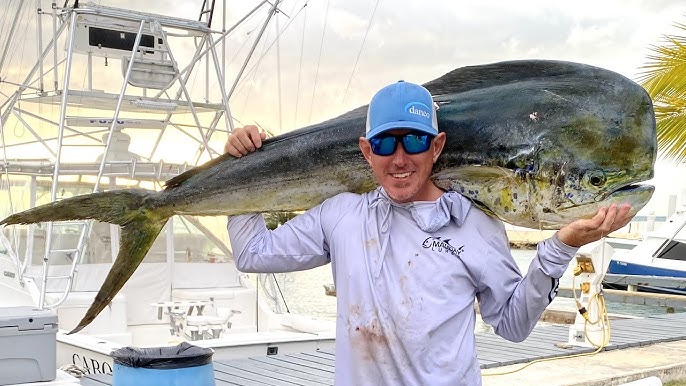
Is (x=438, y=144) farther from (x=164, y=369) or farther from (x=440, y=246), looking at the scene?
(x=164, y=369)

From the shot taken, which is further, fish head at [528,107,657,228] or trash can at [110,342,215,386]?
trash can at [110,342,215,386]

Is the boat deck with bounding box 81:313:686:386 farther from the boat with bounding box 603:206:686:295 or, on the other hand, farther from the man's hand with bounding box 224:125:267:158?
the boat with bounding box 603:206:686:295

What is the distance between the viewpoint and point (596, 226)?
66.1 inches

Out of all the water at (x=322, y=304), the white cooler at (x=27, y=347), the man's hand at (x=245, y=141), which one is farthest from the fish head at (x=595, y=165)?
the water at (x=322, y=304)

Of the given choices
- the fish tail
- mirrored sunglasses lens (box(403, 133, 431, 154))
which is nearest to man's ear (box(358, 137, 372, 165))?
A: mirrored sunglasses lens (box(403, 133, 431, 154))

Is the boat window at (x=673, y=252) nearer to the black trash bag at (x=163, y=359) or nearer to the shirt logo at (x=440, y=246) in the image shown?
the black trash bag at (x=163, y=359)

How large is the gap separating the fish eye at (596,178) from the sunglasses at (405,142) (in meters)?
0.35

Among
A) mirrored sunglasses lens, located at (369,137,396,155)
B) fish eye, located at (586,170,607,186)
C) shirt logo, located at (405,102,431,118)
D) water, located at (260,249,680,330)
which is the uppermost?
shirt logo, located at (405,102,431,118)

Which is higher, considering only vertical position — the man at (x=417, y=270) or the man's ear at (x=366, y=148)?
the man's ear at (x=366, y=148)

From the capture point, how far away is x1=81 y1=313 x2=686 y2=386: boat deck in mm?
5141

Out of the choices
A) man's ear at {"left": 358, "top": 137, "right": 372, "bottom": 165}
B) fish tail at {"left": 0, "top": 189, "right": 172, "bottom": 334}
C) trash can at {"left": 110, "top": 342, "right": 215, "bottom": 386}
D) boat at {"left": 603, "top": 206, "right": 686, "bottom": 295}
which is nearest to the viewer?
man's ear at {"left": 358, "top": 137, "right": 372, "bottom": 165}

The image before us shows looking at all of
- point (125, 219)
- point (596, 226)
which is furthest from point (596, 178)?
point (125, 219)

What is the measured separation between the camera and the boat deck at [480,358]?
5.14m

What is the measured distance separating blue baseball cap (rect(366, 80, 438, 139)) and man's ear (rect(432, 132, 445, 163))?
0.04 m
